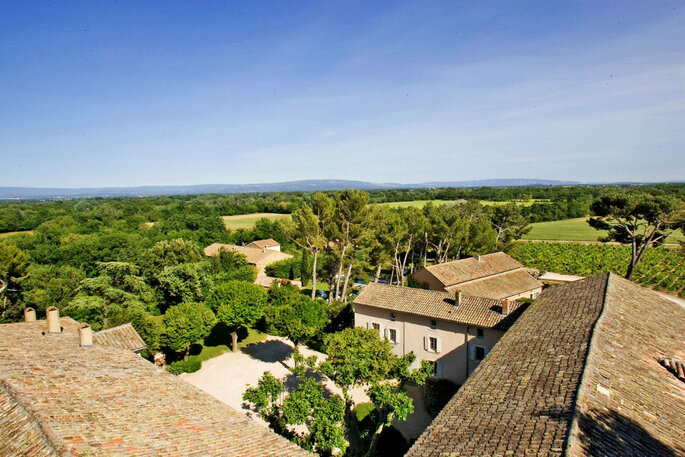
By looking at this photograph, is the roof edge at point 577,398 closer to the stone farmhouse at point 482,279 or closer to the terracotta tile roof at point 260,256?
the stone farmhouse at point 482,279

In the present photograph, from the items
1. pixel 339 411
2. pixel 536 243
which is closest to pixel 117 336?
pixel 339 411

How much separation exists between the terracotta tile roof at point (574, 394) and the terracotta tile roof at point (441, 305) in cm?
604

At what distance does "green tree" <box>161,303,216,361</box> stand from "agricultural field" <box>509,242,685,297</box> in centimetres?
4641

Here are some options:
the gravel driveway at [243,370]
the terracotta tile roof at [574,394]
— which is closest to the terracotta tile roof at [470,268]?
the gravel driveway at [243,370]

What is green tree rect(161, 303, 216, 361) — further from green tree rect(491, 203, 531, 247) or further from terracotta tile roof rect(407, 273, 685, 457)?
green tree rect(491, 203, 531, 247)

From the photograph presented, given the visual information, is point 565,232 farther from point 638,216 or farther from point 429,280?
point 429,280

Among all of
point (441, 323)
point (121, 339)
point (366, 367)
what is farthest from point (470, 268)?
point (121, 339)

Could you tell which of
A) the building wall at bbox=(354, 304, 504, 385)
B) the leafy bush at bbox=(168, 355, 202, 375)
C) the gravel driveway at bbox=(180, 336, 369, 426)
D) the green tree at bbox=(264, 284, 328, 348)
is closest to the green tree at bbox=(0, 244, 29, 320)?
the leafy bush at bbox=(168, 355, 202, 375)

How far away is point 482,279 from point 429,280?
5.11 meters

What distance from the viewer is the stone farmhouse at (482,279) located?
35.3m

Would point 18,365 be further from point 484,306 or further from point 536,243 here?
point 536,243

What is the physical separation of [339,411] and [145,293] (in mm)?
27992

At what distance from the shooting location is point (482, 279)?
37344 millimetres

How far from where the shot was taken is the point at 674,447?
8.16 meters
